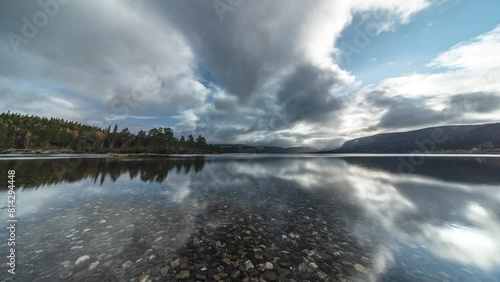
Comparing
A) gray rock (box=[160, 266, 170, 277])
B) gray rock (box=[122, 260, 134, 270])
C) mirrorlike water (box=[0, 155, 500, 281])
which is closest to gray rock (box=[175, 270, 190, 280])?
mirrorlike water (box=[0, 155, 500, 281])

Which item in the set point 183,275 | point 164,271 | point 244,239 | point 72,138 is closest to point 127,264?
point 164,271

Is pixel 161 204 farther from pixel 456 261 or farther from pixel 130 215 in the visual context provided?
pixel 456 261

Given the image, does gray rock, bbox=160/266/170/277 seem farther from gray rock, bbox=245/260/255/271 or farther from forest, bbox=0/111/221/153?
forest, bbox=0/111/221/153

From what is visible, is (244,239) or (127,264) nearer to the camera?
(127,264)

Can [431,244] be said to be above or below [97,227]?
below

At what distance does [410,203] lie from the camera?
1902 centimetres

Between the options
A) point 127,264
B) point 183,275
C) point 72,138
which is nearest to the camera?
point 183,275

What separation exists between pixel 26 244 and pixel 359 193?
28.9 metres

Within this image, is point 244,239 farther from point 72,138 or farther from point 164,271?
point 72,138

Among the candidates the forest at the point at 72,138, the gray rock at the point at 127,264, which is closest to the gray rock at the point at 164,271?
the gray rock at the point at 127,264

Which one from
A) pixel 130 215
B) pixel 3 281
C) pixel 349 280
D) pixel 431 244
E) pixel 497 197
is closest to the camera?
pixel 3 281

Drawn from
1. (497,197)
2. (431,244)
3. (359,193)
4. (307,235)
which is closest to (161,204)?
(307,235)

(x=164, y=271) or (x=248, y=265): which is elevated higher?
(x=164, y=271)

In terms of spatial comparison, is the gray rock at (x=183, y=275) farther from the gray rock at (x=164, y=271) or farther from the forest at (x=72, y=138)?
the forest at (x=72, y=138)
